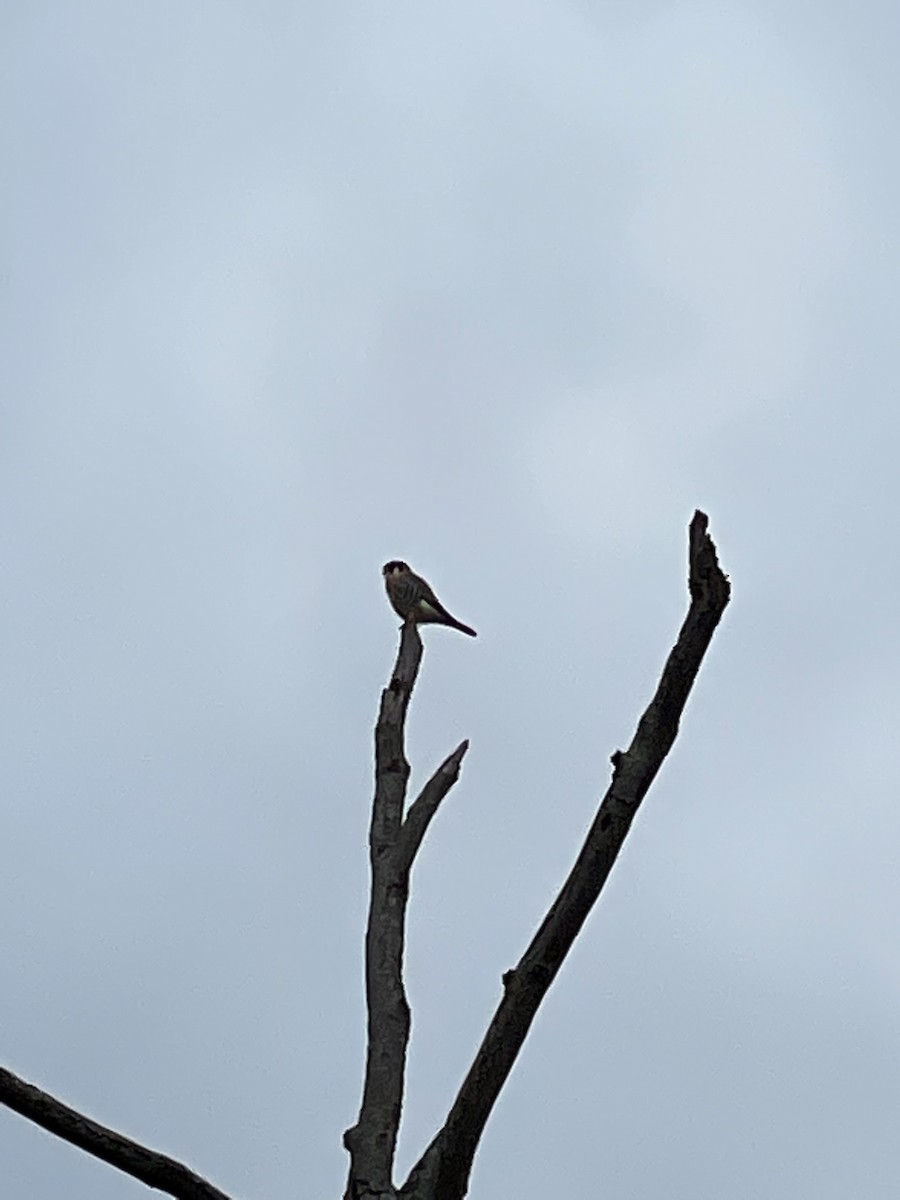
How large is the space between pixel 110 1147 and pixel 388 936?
1.36m

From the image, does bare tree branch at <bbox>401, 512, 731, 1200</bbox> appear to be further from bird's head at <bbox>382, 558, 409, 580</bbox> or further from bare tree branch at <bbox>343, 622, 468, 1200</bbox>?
bird's head at <bbox>382, 558, 409, 580</bbox>

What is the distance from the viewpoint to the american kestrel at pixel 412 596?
11.9 meters

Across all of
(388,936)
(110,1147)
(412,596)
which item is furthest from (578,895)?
(412,596)

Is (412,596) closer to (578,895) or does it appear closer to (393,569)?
(393,569)

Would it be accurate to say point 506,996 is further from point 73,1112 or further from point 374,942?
point 73,1112

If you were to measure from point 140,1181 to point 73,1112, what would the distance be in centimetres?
31

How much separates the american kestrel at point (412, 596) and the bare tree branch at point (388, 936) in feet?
16.1

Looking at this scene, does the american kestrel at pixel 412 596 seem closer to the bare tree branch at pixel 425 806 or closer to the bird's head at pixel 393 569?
the bird's head at pixel 393 569

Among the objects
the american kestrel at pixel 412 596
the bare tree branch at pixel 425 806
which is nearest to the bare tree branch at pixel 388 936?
the bare tree branch at pixel 425 806

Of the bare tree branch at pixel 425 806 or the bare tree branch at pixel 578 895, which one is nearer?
the bare tree branch at pixel 578 895

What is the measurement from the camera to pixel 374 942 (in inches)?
227

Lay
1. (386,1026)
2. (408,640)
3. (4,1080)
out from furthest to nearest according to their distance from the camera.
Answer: (408,640)
(386,1026)
(4,1080)

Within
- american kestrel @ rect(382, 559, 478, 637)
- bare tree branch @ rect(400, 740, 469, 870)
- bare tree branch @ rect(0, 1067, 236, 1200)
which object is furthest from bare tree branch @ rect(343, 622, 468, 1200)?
american kestrel @ rect(382, 559, 478, 637)

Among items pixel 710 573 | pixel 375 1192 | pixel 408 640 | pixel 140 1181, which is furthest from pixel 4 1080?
pixel 408 640
